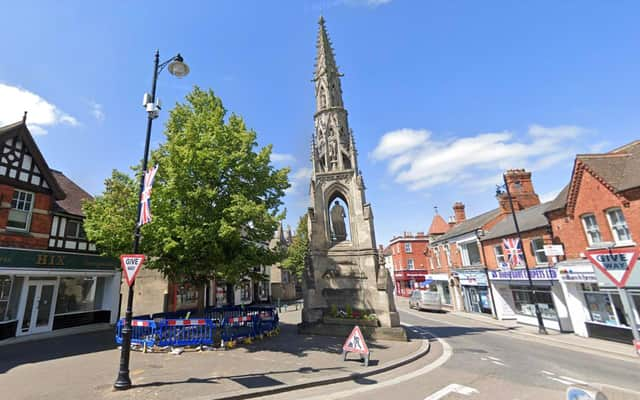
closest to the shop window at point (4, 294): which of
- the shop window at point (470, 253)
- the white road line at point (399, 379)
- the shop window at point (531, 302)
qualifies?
the white road line at point (399, 379)

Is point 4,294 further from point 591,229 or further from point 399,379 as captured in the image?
point 591,229

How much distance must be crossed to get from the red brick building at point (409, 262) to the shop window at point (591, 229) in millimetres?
30301

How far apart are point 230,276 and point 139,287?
675 inches

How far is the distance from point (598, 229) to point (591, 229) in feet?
1.37

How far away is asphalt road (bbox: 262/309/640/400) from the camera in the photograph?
726cm

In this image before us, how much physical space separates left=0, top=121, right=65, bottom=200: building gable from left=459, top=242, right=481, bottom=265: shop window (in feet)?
103

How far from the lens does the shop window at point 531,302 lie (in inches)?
727

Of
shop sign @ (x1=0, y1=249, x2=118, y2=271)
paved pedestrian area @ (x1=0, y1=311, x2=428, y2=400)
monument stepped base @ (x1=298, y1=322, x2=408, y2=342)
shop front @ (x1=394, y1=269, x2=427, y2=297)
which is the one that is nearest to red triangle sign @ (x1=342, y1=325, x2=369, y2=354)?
paved pedestrian area @ (x1=0, y1=311, x2=428, y2=400)

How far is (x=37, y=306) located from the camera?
1461 cm

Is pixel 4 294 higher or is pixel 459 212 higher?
pixel 459 212

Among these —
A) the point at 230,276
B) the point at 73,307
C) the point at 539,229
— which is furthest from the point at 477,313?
the point at 73,307

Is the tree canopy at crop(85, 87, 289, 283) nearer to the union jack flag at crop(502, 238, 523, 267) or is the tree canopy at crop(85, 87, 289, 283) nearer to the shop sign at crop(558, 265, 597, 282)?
the shop sign at crop(558, 265, 597, 282)

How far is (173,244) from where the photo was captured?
10.1 metres

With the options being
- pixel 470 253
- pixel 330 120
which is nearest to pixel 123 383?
pixel 330 120
